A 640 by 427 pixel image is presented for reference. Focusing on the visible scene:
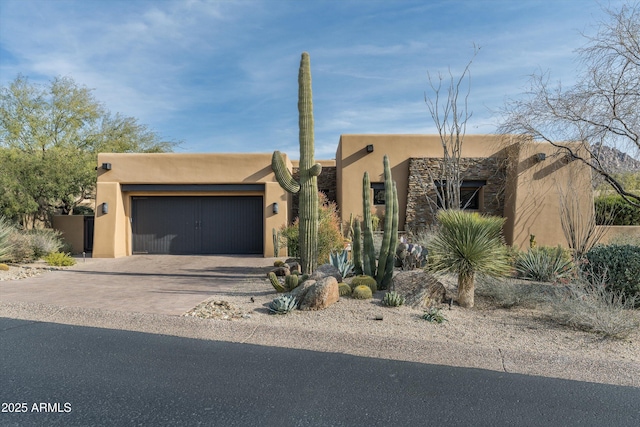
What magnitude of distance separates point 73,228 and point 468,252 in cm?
1678

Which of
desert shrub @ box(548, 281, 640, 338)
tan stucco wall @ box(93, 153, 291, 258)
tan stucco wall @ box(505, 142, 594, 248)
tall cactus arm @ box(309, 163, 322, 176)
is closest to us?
desert shrub @ box(548, 281, 640, 338)

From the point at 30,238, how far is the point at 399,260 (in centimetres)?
1221

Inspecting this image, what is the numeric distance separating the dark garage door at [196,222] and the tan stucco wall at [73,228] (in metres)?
2.62

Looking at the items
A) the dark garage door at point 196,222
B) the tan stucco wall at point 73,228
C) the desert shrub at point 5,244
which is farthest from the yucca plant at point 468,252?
the tan stucco wall at point 73,228

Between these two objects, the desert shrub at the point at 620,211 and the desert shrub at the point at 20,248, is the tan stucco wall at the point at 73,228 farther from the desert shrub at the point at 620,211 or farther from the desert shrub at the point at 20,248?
the desert shrub at the point at 620,211

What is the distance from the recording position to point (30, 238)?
45.3 feet

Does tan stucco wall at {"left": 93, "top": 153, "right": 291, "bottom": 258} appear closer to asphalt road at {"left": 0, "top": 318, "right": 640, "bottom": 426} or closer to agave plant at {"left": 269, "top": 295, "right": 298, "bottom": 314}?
agave plant at {"left": 269, "top": 295, "right": 298, "bottom": 314}

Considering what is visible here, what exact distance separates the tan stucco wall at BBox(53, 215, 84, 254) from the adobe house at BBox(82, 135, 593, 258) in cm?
223

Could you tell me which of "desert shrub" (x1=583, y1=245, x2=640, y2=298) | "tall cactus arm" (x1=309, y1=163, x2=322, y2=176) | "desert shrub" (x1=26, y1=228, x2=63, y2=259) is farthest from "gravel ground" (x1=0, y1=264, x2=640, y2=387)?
"desert shrub" (x1=26, y1=228, x2=63, y2=259)

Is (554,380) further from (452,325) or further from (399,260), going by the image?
(399,260)

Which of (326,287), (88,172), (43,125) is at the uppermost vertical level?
(43,125)

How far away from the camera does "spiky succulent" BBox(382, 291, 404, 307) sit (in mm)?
6992

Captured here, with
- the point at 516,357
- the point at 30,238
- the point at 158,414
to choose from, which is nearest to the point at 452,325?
the point at 516,357

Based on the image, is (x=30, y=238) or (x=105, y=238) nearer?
(x=30, y=238)
